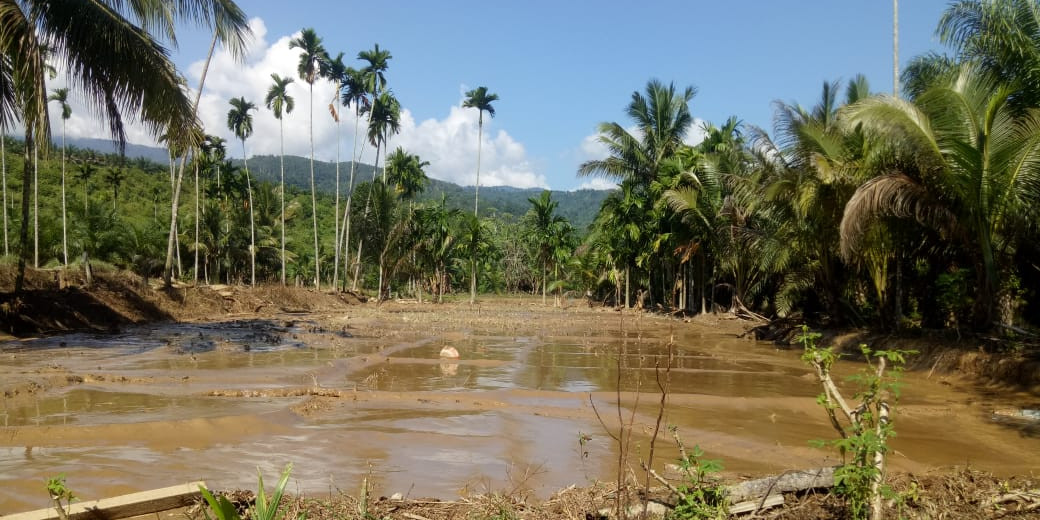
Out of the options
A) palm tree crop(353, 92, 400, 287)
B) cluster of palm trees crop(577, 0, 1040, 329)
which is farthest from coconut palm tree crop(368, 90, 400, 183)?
cluster of palm trees crop(577, 0, 1040, 329)

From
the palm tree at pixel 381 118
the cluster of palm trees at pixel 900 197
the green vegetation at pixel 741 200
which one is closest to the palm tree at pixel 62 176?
the green vegetation at pixel 741 200

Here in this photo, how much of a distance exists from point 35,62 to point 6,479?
9308mm

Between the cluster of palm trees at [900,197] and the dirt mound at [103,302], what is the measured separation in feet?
59.5

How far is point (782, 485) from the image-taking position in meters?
4.03

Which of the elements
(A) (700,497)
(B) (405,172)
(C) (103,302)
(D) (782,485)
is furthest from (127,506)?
(B) (405,172)

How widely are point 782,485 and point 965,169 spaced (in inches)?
378

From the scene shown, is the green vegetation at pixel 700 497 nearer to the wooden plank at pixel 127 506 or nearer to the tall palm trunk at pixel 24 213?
the wooden plank at pixel 127 506

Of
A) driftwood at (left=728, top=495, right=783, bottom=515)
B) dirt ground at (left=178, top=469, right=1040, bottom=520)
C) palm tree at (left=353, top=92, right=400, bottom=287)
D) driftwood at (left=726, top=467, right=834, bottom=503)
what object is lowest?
dirt ground at (left=178, top=469, right=1040, bottom=520)

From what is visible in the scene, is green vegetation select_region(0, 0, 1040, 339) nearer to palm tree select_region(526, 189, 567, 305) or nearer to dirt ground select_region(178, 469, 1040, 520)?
palm tree select_region(526, 189, 567, 305)

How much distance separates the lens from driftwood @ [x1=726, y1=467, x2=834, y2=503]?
13.0 feet

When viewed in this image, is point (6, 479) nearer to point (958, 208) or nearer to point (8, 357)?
point (8, 357)

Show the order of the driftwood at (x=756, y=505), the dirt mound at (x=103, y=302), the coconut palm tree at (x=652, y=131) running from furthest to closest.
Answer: the coconut palm tree at (x=652, y=131) → the dirt mound at (x=103, y=302) → the driftwood at (x=756, y=505)

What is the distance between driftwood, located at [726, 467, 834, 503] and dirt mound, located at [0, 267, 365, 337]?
16097 millimetres

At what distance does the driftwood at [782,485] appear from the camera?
3.96m
